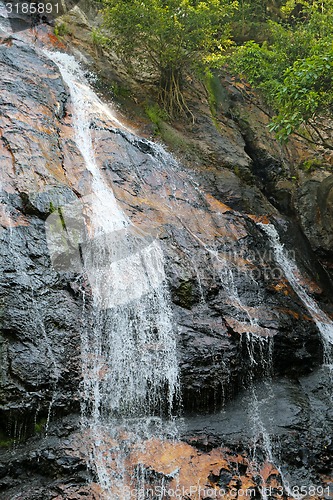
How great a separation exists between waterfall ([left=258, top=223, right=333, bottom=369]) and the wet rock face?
259 millimetres

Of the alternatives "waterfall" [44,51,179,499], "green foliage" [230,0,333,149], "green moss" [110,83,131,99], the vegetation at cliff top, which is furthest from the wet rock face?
the vegetation at cliff top

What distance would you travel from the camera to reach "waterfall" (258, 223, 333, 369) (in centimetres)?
801

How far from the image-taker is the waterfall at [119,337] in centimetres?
567

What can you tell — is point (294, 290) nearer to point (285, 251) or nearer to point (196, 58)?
point (285, 251)

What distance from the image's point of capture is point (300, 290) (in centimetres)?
917

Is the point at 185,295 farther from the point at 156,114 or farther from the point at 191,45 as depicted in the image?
the point at 191,45

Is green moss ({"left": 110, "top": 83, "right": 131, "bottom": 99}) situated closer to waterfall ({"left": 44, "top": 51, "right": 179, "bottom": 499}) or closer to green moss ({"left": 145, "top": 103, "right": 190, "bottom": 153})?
green moss ({"left": 145, "top": 103, "right": 190, "bottom": 153})

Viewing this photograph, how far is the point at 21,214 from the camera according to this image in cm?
681

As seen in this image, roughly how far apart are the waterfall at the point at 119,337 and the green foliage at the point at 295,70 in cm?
399

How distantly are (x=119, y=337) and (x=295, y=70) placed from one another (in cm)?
616

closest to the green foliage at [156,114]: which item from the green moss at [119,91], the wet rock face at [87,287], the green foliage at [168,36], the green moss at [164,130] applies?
the green moss at [164,130]

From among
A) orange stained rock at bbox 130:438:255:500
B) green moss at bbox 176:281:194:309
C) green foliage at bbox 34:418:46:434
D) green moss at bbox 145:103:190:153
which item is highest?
green moss at bbox 145:103:190:153

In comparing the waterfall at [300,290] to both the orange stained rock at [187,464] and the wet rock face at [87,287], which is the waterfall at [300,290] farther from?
the orange stained rock at [187,464]

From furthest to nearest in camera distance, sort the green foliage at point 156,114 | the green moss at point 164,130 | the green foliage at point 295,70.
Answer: the green foliage at point 156,114, the green moss at point 164,130, the green foliage at point 295,70
